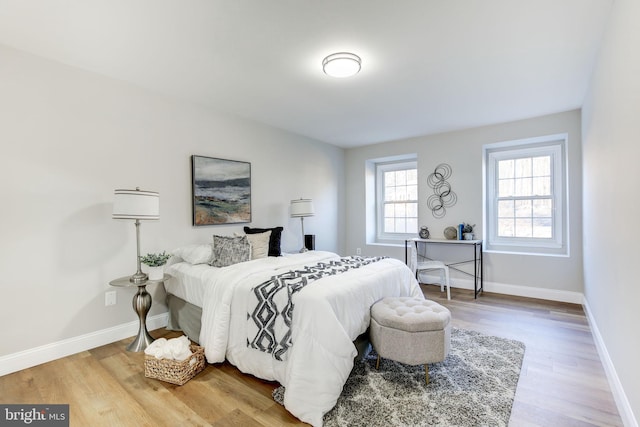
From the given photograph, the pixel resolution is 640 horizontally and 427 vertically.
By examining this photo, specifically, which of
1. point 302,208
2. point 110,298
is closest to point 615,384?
point 302,208

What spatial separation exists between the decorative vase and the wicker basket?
2.33 feet

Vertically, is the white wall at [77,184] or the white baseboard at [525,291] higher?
the white wall at [77,184]

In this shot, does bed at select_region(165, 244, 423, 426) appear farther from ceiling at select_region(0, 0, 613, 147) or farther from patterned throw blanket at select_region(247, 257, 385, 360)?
ceiling at select_region(0, 0, 613, 147)

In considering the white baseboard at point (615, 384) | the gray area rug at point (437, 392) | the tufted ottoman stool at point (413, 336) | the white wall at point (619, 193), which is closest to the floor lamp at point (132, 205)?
the gray area rug at point (437, 392)

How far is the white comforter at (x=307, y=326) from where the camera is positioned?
182cm

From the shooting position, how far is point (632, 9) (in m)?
1.53

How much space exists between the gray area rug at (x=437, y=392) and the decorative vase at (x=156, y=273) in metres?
1.47

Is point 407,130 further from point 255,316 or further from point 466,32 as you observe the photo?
point 255,316

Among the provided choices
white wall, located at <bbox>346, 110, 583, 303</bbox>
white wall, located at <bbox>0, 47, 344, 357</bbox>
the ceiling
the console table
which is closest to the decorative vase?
white wall, located at <bbox>0, 47, 344, 357</bbox>

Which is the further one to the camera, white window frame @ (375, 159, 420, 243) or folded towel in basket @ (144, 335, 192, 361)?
white window frame @ (375, 159, 420, 243)

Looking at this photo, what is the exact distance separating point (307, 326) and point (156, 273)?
1.60 m

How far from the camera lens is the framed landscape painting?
348cm

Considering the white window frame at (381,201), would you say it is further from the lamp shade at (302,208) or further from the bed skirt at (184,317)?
the bed skirt at (184,317)

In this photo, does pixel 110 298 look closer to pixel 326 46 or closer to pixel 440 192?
pixel 326 46
